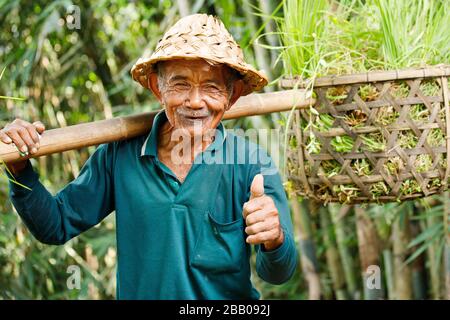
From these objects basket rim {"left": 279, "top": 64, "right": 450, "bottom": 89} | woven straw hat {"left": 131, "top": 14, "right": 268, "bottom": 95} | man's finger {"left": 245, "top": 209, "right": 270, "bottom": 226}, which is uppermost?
woven straw hat {"left": 131, "top": 14, "right": 268, "bottom": 95}

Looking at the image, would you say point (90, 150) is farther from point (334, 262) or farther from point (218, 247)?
point (218, 247)

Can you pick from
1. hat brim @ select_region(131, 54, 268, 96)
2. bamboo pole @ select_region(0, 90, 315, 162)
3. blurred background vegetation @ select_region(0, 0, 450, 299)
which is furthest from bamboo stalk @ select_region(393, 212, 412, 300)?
hat brim @ select_region(131, 54, 268, 96)

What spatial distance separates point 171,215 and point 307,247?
1.29 metres

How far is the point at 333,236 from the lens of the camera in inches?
128

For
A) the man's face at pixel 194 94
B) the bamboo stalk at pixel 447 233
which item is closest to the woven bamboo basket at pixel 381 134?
the man's face at pixel 194 94

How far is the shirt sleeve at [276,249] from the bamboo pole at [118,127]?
12 cm

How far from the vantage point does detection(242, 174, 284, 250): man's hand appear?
134cm

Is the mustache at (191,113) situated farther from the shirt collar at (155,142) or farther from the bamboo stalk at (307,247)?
the bamboo stalk at (307,247)

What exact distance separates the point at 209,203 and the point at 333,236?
5.97ft

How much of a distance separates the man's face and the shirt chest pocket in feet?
0.64

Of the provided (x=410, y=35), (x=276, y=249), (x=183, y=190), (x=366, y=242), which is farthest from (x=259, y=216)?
(x=366, y=242)

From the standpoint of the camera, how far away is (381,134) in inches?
64.0

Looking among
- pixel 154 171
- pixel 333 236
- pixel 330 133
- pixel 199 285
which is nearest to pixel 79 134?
pixel 154 171

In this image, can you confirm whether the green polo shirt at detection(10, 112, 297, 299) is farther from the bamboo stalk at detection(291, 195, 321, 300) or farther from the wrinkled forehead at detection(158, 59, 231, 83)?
the bamboo stalk at detection(291, 195, 321, 300)
